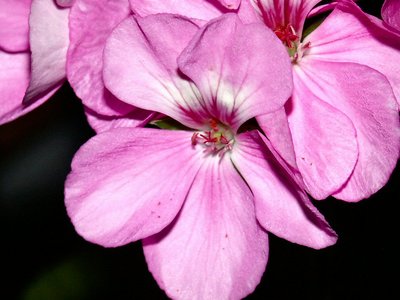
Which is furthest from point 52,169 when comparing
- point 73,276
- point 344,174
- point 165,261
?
point 344,174

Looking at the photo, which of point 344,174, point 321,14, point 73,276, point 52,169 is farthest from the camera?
point 52,169

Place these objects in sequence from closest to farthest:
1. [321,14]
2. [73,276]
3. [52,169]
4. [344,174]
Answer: [344,174]
[321,14]
[73,276]
[52,169]

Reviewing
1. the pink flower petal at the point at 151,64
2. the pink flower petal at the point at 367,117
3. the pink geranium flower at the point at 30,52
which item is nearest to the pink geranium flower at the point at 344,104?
the pink flower petal at the point at 367,117

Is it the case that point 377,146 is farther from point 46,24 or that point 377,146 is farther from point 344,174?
point 46,24

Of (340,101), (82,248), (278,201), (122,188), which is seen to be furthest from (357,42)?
(82,248)

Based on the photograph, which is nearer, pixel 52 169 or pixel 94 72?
pixel 94 72

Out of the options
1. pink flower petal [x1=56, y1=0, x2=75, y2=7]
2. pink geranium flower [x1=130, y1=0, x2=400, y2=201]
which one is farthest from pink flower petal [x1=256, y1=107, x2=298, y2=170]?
pink flower petal [x1=56, y1=0, x2=75, y2=7]

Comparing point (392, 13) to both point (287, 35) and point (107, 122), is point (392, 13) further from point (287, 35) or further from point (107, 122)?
point (107, 122)
